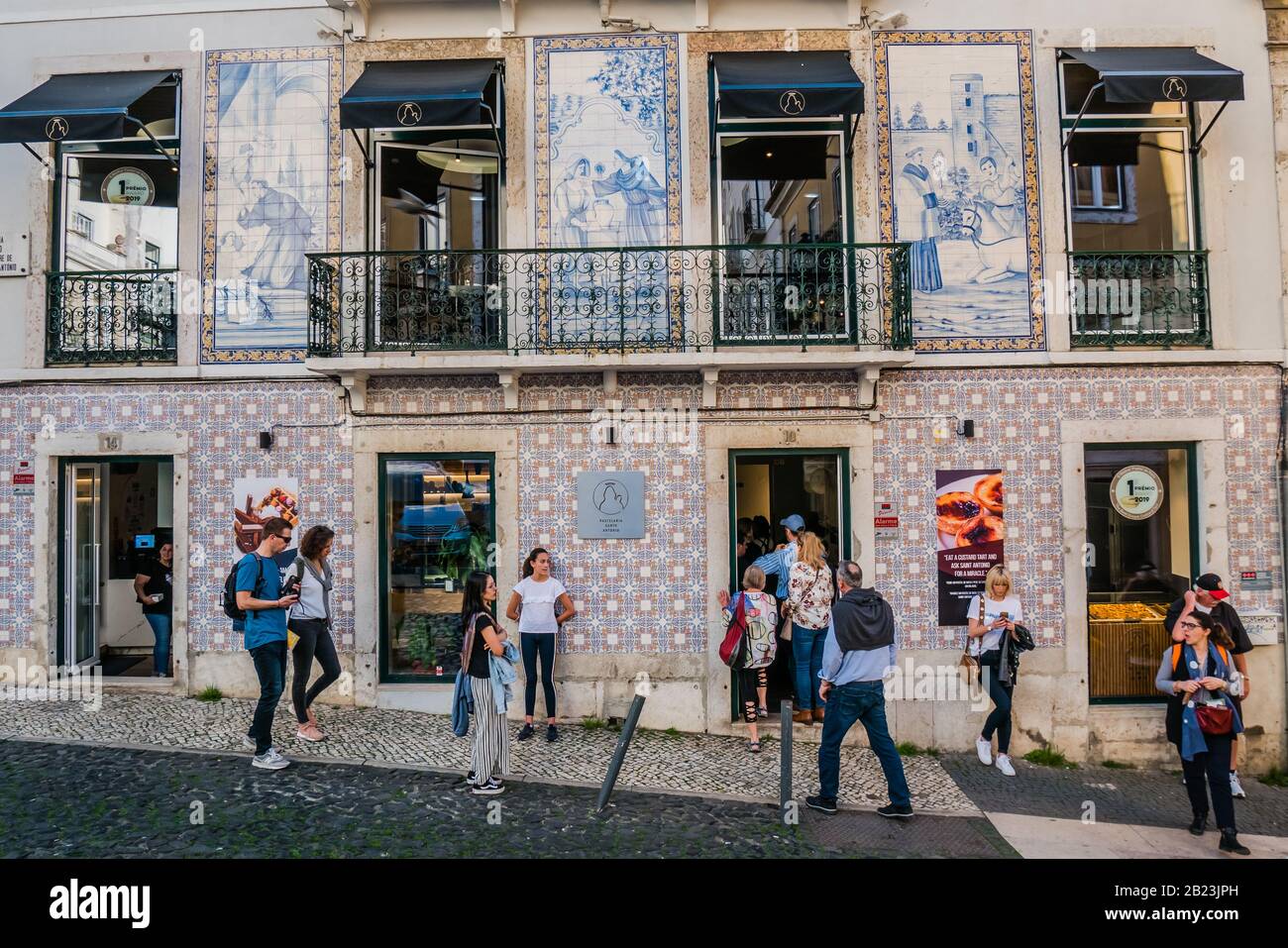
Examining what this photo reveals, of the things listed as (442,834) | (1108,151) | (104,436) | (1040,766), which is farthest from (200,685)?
(1108,151)

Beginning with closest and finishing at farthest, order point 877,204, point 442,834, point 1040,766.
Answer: point 442,834 → point 1040,766 → point 877,204

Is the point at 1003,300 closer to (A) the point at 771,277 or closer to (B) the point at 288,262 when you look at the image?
(A) the point at 771,277

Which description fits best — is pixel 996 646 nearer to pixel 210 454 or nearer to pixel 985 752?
pixel 985 752

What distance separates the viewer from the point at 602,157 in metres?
7.89

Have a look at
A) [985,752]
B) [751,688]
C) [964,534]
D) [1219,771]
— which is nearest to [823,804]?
[751,688]

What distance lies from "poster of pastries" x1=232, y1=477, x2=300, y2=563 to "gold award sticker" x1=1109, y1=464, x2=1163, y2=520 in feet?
26.3

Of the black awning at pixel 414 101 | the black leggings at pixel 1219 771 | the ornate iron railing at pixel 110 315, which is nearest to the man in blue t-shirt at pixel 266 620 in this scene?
the ornate iron railing at pixel 110 315

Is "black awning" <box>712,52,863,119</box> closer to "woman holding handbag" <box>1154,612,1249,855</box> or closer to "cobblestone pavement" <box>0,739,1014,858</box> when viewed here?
"woman holding handbag" <box>1154,612,1249,855</box>

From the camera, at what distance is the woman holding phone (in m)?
8.28

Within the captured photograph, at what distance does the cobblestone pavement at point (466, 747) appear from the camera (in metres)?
6.28

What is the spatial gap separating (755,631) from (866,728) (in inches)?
58.2

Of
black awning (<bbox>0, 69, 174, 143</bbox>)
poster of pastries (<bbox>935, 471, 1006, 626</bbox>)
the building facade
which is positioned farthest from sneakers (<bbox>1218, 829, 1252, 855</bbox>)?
black awning (<bbox>0, 69, 174, 143</bbox>)

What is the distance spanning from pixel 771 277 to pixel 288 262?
478cm

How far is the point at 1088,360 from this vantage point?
300 inches
